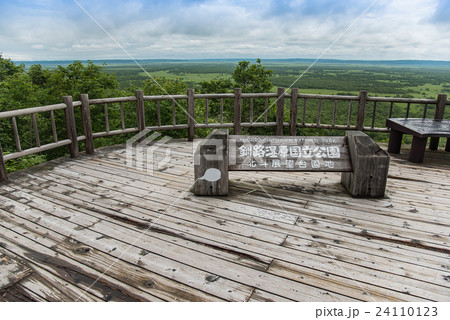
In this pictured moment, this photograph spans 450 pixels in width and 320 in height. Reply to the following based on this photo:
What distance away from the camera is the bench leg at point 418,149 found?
5.06 meters

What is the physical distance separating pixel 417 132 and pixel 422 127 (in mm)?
502

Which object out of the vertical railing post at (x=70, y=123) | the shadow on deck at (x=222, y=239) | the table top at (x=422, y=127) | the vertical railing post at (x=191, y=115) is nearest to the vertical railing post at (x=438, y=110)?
the table top at (x=422, y=127)

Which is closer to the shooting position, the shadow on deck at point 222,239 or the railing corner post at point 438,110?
the shadow on deck at point 222,239

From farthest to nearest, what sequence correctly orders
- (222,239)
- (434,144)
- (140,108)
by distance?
(140,108) < (434,144) < (222,239)

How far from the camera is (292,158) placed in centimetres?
376

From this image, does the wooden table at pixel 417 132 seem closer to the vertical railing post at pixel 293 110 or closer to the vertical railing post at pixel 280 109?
the vertical railing post at pixel 293 110

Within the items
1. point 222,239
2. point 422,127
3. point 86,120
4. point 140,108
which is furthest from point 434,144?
point 86,120

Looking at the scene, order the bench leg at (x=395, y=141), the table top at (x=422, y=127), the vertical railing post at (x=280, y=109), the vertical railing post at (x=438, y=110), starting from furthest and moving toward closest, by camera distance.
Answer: the vertical railing post at (x=280, y=109) → the vertical railing post at (x=438, y=110) → the bench leg at (x=395, y=141) → the table top at (x=422, y=127)

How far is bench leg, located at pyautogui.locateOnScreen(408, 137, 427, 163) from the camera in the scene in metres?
5.06

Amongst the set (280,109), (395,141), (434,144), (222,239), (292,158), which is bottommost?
(222,239)

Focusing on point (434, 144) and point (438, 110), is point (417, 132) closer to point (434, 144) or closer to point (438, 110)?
point (434, 144)

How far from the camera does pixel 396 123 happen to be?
5512 millimetres

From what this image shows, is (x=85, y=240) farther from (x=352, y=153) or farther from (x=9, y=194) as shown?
(x=352, y=153)

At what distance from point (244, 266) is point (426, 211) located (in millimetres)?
2235
